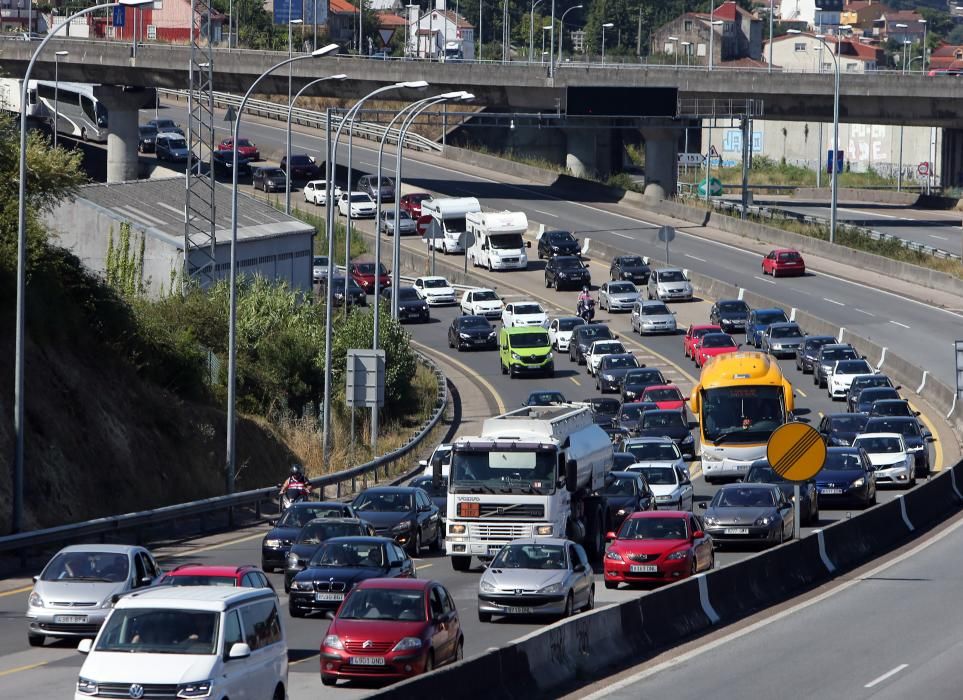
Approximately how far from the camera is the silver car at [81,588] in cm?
2027

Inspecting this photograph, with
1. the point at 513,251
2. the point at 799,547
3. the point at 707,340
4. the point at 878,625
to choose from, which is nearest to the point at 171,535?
the point at 799,547

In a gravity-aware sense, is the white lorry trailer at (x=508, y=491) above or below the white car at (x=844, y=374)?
above

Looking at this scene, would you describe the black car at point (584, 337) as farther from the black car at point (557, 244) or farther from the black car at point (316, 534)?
the black car at point (316, 534)

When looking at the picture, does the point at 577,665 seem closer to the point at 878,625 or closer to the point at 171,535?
the point at 878,625

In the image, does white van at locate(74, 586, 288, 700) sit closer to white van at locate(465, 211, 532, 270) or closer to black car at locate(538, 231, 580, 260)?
white van at locate(465, 211, 532, 270)

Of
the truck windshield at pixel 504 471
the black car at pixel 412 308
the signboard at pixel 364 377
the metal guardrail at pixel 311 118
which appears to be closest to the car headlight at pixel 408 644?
the truck windshield at pixel 504 471

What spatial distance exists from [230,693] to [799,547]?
45.3ft

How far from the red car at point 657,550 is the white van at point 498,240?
163 feet

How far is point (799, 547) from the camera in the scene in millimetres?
26203

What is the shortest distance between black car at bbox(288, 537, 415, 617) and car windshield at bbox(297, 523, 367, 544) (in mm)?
2254

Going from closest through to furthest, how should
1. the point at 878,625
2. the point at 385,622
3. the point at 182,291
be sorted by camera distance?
1. the point at 385,622
2. the point at 878,625
3. the point at 182,291

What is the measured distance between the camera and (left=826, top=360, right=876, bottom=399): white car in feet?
169

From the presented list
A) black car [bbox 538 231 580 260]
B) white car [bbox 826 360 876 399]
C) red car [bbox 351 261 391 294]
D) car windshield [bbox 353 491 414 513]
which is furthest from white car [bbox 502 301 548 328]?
car windshield [bbox 353 491 414 513]

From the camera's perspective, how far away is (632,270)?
72.6m
